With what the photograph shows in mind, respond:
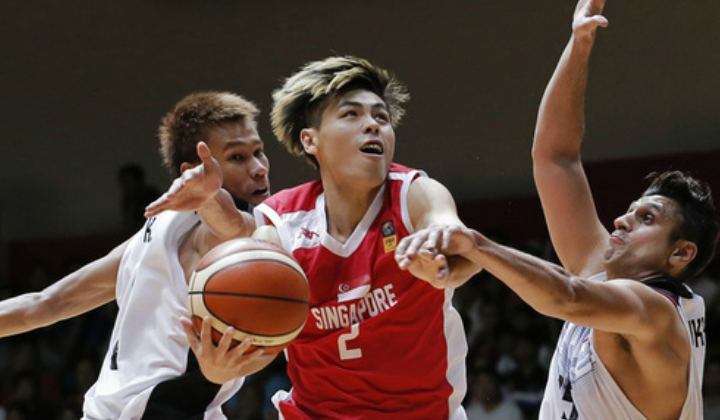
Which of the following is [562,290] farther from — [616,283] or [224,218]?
[224,218]

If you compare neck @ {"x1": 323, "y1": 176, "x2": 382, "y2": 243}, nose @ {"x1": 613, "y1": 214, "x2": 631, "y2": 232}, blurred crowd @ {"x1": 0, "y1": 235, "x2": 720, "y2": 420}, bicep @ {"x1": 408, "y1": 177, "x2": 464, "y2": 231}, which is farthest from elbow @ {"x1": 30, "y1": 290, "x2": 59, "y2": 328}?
blurred crowd @ {"x1": 0, "y1": 235, "x2": 720, "y2": 420}

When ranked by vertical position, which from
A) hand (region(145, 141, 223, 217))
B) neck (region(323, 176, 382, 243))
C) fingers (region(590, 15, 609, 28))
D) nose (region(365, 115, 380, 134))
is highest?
fingers (region(590, 15, 609, 28))

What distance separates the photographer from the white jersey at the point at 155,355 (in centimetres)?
422

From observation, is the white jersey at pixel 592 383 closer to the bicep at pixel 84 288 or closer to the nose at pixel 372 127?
the nose at pixel 372 127

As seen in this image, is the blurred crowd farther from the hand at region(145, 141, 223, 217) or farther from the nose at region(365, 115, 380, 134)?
the hand at region(145, 141, 223, 217)

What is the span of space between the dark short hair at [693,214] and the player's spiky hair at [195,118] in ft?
5.13

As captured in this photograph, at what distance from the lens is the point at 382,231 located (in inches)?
155

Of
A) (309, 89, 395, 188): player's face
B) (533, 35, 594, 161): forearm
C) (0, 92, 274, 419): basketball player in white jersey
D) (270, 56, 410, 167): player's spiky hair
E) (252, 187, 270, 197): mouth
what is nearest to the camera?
(309, 89, 395, 188): player's face

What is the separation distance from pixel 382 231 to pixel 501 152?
16.9 ft

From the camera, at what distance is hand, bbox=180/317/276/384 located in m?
3.54

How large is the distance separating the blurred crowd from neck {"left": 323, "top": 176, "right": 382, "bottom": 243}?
365cm

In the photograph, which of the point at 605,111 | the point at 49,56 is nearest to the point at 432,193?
the point at 605,111

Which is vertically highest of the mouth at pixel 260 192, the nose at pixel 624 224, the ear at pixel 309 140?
the ear at pixel 309 140

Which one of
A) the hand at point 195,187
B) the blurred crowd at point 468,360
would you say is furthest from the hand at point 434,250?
the blurred crowd at point 468,360
